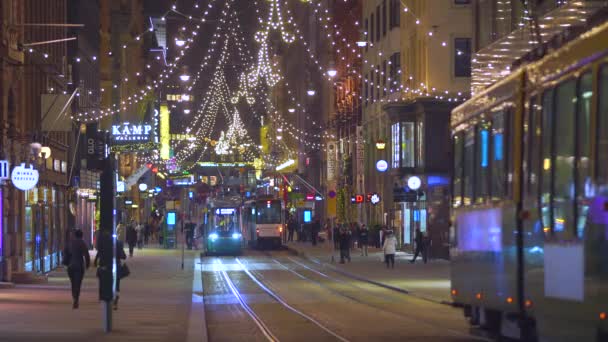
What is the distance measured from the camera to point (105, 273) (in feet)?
70.2

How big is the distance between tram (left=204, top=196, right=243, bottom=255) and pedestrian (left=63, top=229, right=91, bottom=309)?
40061mm

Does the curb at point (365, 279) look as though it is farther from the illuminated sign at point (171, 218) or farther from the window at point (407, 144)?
the illuminated sign at point (171, 218)

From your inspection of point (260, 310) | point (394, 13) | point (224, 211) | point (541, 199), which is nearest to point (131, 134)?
point (224, 211)

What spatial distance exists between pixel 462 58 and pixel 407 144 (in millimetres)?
5729

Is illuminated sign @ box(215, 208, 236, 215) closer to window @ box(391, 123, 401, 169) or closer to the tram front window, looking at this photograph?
the tram front window

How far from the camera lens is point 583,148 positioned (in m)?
11.2

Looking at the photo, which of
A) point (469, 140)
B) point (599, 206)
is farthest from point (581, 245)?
point (469, 140)

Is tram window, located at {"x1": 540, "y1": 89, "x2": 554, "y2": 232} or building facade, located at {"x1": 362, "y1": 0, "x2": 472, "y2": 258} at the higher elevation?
building facade, located at {"x1": 362, "y1": 0, "x2": 472, "y2": 258}

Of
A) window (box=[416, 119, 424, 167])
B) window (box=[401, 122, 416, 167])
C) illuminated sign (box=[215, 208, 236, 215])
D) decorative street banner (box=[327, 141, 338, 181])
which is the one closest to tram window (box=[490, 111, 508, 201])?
window (box=[416, 119, 424, 167])

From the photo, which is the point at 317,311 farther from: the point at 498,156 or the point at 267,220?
the point at 267,220

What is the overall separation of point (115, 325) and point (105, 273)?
2.07 metres

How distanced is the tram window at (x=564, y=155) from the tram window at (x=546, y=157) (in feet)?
0.79

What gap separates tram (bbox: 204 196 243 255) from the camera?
69.5m

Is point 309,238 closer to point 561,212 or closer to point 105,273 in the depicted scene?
point 105,273
